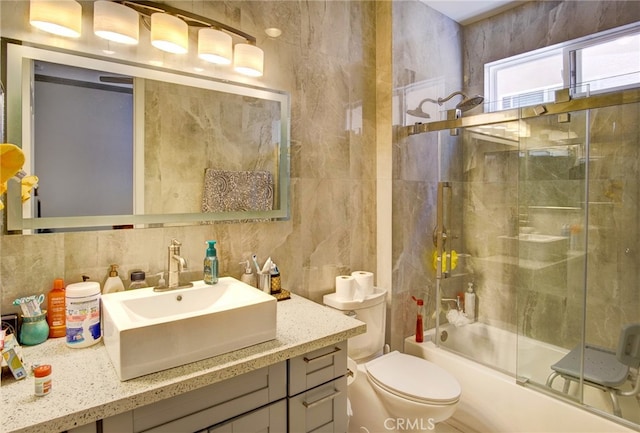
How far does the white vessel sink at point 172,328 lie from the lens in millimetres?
918

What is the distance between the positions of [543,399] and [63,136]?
7.92 feet

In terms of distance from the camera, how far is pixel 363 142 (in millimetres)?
2195

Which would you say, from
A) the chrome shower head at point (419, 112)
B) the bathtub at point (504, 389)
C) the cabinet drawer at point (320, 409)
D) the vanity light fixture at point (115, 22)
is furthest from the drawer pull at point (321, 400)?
the chrome shower head at point (419, 112)

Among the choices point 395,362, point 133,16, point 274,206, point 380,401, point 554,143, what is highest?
point 133,16

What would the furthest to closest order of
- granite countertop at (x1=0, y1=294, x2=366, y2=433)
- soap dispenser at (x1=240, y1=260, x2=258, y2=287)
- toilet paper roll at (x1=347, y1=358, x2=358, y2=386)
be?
toilet paper roll at (x1=347, y1=358, x2=358, y2=386)
soap dispenser at (x1=240, y1=260, x2=258, y2=287)
granite countertop at (x1=0, y1=294, x2=366, y2=433)

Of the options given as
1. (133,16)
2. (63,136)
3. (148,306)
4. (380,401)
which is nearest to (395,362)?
(380,401)

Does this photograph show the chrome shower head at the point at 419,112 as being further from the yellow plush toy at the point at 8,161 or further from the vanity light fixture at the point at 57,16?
the yellow plush toy at the point at 8,161

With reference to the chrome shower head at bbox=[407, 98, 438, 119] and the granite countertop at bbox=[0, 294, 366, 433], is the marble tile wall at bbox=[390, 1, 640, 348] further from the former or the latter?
the granite countertop at bbox=[0, 294, 366, 433]

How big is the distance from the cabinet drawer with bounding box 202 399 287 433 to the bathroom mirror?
815 millimetres

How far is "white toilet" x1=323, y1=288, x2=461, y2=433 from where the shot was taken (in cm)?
158

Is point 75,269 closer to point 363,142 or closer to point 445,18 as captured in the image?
point 363,142

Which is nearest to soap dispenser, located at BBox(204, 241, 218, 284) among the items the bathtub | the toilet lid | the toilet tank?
the toilet tank

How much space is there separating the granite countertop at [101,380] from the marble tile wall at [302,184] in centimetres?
32

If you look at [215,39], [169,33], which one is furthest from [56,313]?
[215,39]
